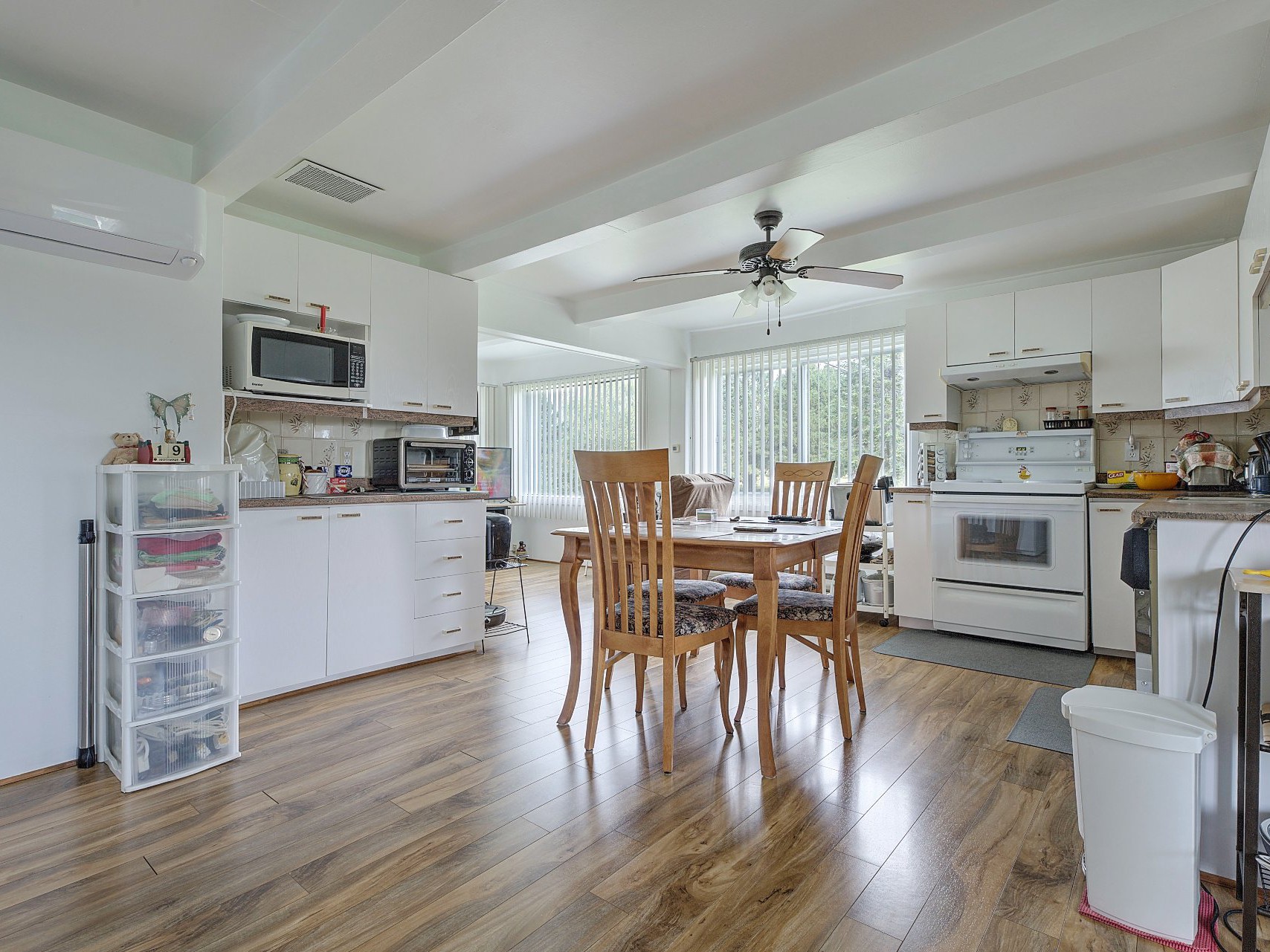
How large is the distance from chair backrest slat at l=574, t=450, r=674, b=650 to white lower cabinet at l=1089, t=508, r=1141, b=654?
2.76 metres

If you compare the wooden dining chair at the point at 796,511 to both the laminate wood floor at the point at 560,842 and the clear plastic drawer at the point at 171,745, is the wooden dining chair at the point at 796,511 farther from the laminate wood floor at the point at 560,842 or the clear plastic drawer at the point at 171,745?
the clear plastic drawer at the point at 171,745

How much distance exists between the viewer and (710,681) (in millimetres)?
3352

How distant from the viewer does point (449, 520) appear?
12.0 ft

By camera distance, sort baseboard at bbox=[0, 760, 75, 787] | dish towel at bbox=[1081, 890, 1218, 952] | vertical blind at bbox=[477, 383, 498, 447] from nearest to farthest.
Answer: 1. dish towel at bbox=[1081, 890, 1218, 952]
2. baseboard at bbox=[0, 760, 75, 787]
3. vertical blind at bbox=[477, 383, 498, 447]

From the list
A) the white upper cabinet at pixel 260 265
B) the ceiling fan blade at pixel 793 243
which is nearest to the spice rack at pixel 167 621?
the white upper cabinet at pixel 260 265

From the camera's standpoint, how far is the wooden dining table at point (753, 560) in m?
2.29

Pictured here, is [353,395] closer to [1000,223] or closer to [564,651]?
[564,651]

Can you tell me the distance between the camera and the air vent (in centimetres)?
299

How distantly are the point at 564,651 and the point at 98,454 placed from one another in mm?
2387

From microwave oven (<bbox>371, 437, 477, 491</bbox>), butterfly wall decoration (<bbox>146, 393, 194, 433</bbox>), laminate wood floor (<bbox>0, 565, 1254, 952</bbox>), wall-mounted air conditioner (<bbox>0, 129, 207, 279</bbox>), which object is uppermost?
wall-mounted air conditioner (<bbox>0, 129, 207, 279</bbox>)

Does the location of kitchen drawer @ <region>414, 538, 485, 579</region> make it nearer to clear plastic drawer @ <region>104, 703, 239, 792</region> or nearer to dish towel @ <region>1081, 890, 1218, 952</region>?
clear plastic drawer @ <region>104, 703, 239, 792</region>

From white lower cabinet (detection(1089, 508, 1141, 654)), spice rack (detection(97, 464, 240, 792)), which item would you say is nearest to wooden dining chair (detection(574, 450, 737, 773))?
spice rack (detection(97, 464, 240, 792))

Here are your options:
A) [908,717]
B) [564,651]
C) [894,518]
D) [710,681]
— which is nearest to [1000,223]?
[894,518]

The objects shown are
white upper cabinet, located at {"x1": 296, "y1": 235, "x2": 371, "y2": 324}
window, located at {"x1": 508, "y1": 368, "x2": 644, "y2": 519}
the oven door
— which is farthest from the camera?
window, located at {"x1": 508, "y1": 368, "x2": 644, "y2": 519}
